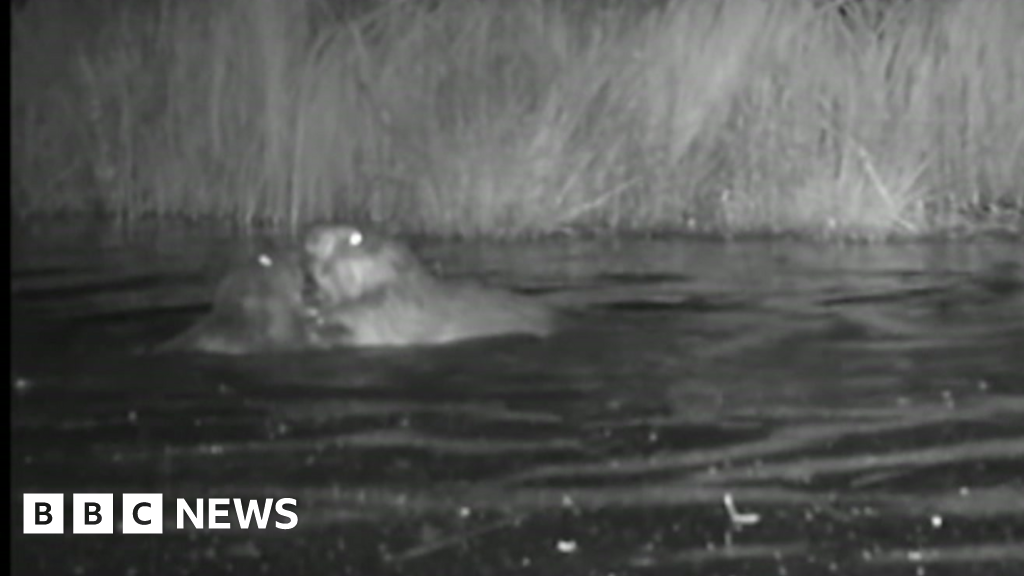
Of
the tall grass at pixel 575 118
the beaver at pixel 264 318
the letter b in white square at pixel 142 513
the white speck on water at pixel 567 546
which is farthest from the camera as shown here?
the tall grass at pixel 575 118

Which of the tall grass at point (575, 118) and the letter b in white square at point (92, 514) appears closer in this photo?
the letter b in white square at point (92, 514)

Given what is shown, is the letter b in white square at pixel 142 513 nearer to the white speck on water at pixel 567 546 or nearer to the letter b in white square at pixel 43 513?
the letter b in white square at pixel 43 513

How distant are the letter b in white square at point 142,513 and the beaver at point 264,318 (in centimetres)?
257

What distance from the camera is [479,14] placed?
1584 centimetres

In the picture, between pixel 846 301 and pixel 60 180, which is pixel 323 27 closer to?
pixel 60 180

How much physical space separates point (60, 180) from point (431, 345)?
274 inches

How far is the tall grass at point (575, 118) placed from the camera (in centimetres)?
1515

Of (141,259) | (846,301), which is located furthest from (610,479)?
(141,259)

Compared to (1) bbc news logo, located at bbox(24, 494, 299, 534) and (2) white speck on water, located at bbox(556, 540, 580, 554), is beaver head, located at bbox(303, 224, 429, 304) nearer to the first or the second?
(1) bbc news logo, located at bbox(24, 494, 299, 534)

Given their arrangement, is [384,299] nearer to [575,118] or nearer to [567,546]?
[567,546]

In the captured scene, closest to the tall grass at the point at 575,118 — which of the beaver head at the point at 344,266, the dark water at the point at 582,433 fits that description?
the dark water at the point at 582,433

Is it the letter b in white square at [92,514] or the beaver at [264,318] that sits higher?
the beaver at [264,318]

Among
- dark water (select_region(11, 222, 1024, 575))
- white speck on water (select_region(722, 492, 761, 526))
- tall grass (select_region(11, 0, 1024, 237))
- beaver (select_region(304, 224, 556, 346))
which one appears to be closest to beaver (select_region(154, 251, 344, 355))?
beaver (select_region(304, 224, 556, 346))

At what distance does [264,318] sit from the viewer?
9.93 meters
